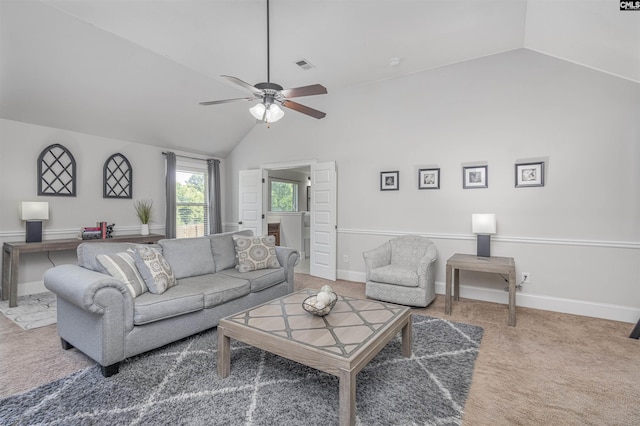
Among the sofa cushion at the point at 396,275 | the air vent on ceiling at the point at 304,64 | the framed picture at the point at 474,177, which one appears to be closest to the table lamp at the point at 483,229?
the framed picture at the point at 474,177

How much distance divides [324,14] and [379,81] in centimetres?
194

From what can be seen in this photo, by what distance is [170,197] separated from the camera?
5.65 m

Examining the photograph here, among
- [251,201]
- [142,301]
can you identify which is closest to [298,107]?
[142,301]

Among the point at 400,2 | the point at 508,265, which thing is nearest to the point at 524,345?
the point at 508,265

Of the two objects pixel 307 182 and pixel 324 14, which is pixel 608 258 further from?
pixel 307 182

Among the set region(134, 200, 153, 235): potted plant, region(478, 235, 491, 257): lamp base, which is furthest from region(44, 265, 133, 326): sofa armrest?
region(478, 235, 491, 257): lamp base

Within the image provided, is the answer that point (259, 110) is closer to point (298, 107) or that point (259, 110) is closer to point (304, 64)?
point (298, 107)

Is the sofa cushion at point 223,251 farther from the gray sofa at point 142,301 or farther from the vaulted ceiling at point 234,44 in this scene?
the vaulted ceiling at point 234,44

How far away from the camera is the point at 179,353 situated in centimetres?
247

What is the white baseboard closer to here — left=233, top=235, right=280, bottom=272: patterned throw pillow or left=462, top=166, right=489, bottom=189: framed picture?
left=462, top=166, right=489, bottom=189: framed picture

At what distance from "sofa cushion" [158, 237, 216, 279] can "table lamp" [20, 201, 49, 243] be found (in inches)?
79.6

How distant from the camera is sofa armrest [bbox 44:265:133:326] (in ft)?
6.67

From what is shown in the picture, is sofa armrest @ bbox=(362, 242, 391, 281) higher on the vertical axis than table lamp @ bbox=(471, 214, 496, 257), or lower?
lower

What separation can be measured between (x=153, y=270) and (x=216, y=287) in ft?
1.83
